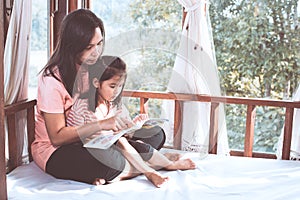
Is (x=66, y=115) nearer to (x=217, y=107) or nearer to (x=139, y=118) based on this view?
(x=139, y=118)

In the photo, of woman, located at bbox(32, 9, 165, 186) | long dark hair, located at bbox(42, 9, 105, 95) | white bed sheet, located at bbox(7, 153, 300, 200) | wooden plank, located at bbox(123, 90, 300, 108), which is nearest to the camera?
white bed sheet, located at bbox(7, 153, 300, 200)

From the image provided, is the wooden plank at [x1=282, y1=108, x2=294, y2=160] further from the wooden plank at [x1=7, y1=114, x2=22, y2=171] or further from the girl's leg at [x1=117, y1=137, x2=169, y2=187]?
the wooden plank at [x1=7, y1=114, x2=22, y2=171]

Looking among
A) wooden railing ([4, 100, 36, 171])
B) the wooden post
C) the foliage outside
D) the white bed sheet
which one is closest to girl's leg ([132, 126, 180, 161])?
the white bed sheet

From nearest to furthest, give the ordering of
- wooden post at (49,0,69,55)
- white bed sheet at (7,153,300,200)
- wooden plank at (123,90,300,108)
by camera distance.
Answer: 1. white bed sheet at (7,153,300,200)
2. wooden plank at (123,90,300,108)
3. wooden post at (49,0,69,55)

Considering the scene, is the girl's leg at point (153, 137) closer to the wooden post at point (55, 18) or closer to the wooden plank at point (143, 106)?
the wooden plank at point (143, 106)

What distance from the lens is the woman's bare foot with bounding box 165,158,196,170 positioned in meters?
1.96

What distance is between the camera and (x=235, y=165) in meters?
2.07

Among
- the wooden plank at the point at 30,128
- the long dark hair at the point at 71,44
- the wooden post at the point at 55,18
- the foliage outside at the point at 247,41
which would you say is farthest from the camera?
the foliage outside at the point at 247,41

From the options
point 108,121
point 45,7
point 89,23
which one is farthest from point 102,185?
point 45,7

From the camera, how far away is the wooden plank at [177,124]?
8.10ft

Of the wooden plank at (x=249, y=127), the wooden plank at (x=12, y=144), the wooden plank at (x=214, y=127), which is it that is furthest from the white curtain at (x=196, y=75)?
the wooden plank at (x=12, y=144)

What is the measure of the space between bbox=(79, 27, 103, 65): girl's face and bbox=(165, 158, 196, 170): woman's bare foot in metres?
0.69

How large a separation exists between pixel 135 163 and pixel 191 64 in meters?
0.86

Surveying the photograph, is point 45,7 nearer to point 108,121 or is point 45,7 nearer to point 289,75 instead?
point 108,121
